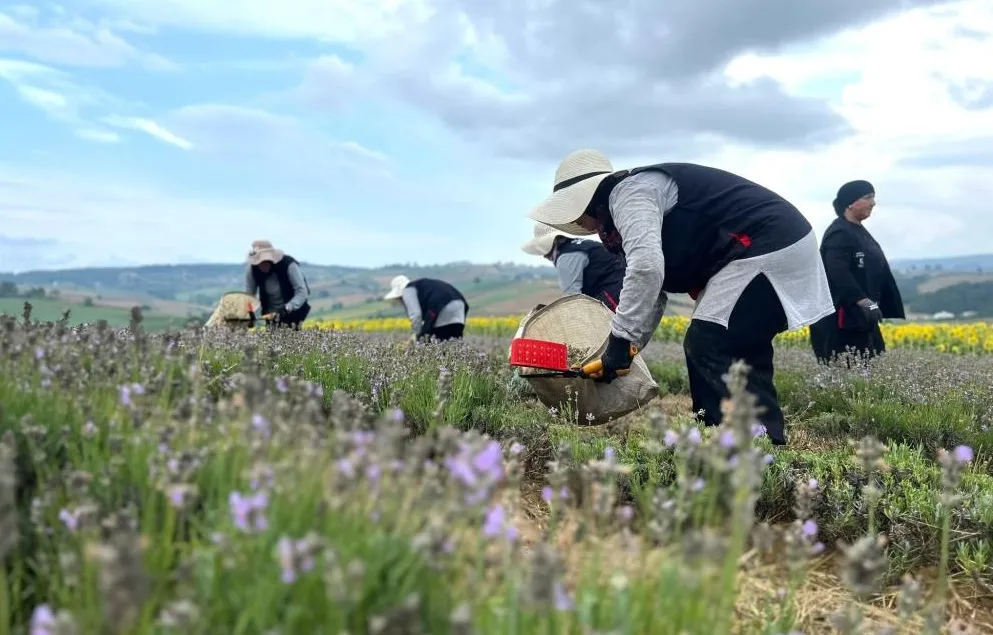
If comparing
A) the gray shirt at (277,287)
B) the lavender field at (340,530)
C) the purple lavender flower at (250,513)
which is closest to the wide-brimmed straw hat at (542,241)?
the gray shirt at (277,287)

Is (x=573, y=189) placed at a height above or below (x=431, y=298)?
above

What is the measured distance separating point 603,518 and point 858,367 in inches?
212

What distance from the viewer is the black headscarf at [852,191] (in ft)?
21.5

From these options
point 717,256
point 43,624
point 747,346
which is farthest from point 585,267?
point 43,624

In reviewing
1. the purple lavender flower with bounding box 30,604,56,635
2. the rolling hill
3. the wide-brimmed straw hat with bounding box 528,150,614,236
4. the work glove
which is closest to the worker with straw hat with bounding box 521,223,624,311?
the wide-brimmed straw hat with bounding box 528,150,614,236

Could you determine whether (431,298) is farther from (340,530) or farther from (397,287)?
(340,530)

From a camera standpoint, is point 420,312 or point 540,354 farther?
point 420,312

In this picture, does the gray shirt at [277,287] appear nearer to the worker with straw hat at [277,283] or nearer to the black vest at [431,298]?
the worker with straw hat at [277,283]

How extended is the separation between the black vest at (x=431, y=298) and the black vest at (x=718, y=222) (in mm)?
5194

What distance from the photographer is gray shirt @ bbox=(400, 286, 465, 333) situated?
8820 mm

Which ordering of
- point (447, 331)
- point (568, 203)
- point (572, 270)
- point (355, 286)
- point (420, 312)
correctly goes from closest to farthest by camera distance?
point (568, 203), point (572, 270), point (420, 312), point (447, 331), point (355, 286)

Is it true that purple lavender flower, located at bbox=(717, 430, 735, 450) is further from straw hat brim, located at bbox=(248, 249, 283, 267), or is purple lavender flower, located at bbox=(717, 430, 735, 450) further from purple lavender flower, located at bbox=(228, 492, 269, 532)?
straw hat brim, located at bbox=(248, 249, 283, 267)

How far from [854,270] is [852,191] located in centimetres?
73

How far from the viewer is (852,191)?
6578 millimetres
